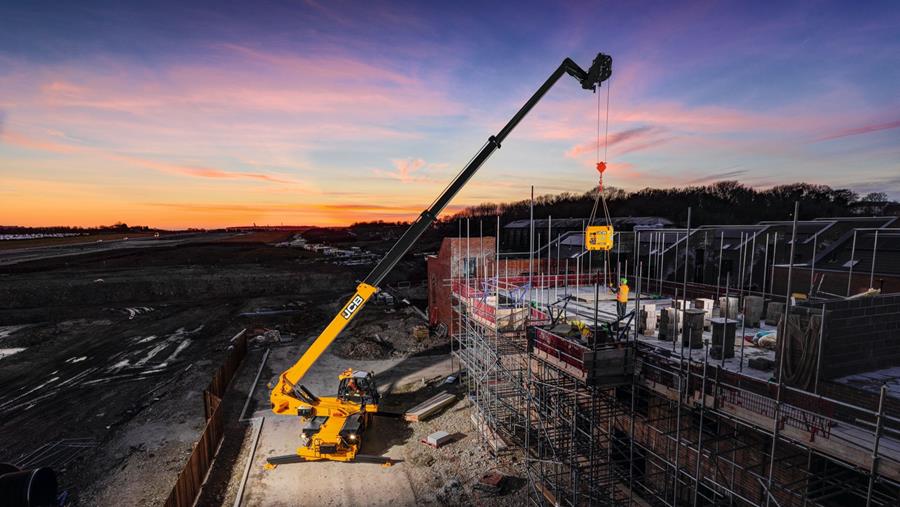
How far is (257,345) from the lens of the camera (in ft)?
103

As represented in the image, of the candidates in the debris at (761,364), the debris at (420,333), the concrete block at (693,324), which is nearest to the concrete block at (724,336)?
the concrete block at (693,324)

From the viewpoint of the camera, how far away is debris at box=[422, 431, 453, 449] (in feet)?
56.7

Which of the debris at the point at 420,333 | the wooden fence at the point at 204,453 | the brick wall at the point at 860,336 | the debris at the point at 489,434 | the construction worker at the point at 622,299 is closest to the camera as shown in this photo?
the brick wall at the point at 860,336

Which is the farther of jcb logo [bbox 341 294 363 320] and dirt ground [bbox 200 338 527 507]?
jcb logo [bbox 341 294 363 320]

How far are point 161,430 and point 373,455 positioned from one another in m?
10.0

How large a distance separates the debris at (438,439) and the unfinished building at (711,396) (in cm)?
156

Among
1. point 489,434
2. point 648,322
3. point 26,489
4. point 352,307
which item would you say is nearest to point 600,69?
point 648,322

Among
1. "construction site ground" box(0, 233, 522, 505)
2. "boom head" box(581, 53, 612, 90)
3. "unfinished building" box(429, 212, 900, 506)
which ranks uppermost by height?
"boom head" box(581, 53, 612, 90)

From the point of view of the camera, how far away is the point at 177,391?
22734 millimetres

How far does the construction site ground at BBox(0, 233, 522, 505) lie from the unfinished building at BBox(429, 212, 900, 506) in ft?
10.7

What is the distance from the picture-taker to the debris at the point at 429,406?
Answer: 19.4m

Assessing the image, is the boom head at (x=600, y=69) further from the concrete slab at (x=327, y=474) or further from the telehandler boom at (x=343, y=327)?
the concrete slab at (x=327, y=474)

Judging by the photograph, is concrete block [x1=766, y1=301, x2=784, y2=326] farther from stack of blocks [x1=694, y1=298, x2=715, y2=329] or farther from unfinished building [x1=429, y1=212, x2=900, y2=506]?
stack of blocks [x1=694, y1=298, x2=715, y2=329]

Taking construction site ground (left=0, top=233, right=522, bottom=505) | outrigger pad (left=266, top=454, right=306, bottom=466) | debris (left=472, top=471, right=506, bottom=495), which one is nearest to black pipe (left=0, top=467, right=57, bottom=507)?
construction site ground (left=0, top=233, right=522, bottom=505)
